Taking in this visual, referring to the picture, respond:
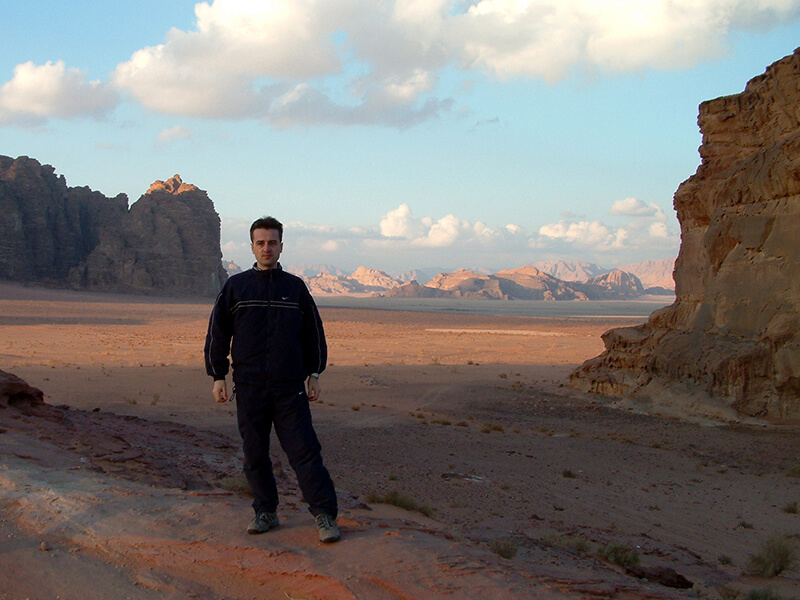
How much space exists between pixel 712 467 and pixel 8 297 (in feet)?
234

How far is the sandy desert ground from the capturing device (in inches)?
139

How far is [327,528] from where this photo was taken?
391 cm

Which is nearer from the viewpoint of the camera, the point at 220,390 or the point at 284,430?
the point at 284,430

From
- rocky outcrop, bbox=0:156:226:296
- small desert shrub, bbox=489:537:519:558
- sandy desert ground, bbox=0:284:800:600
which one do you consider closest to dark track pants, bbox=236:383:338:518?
sandy desert ground, bbox=0:284:800:600

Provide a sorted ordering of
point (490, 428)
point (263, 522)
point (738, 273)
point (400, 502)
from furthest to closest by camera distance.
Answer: point (738, 273) < point (490, 428) < point (400, 502) < point (263, 522)

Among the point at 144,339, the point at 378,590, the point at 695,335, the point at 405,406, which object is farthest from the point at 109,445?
the point at 144,339

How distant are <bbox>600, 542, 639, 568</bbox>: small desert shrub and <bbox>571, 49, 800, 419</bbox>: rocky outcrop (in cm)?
871

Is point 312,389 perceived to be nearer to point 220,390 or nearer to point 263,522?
point 220,390

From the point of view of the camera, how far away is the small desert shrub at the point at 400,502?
5.97 metres

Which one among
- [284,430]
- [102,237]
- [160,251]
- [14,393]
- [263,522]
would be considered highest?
[102,237]

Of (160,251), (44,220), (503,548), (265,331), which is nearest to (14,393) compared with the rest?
(265,331)

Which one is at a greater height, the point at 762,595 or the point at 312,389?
the point at 312,389

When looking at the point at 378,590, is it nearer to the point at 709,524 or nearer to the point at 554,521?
the point at 554,521

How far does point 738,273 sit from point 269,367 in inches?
483
